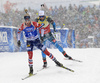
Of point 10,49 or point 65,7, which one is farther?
point 65,7

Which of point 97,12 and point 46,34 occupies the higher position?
point 97,12

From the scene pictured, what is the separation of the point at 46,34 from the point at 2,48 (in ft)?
14.3

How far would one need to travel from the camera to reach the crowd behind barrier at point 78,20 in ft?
40.1

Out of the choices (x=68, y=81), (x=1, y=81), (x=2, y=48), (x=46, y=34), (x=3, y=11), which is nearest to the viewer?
(x=68, y=81)

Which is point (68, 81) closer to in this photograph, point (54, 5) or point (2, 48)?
point (2, 48)

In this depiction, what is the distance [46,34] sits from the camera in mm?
5215

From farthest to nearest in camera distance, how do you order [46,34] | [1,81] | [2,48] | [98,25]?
[98,25] → [2,48] → [46,34] → [1,81]

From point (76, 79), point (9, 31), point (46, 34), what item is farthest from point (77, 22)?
point (76, 79)

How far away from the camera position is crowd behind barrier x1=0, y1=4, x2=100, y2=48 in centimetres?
1223

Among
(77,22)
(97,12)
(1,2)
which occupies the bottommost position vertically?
(77,22)

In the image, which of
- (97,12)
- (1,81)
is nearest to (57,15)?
(97,12)

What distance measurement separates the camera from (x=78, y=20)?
1301 centimetres

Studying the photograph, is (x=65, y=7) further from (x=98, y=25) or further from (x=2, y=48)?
(x=2, y=48)

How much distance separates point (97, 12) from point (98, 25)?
46.9 inches
